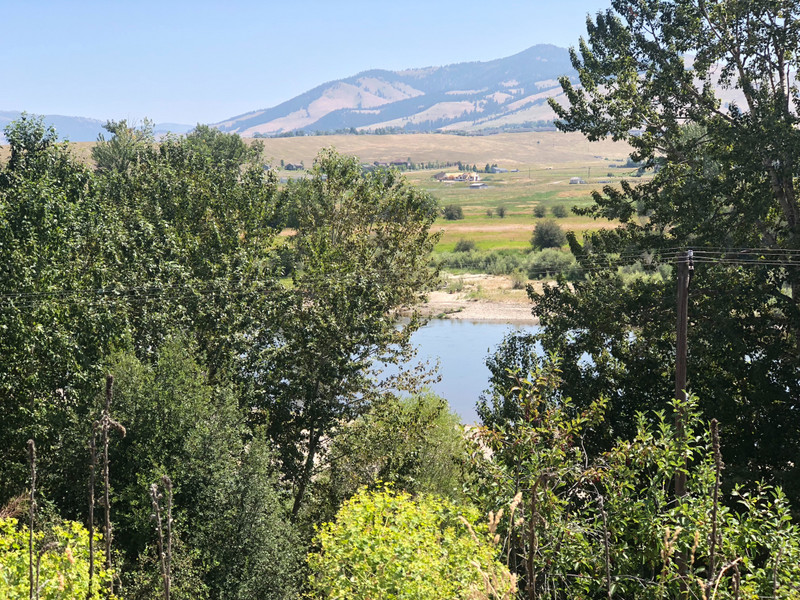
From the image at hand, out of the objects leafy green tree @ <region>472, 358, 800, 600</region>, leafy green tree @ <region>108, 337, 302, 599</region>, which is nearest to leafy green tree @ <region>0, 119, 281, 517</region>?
leafy green tree @ <region>108, 337, 302, 599</region>

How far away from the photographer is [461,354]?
161ft

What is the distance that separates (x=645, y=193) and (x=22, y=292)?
16365 millimetres

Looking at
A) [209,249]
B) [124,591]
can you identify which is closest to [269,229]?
[209,249]

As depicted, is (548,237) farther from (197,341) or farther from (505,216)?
(197,341)

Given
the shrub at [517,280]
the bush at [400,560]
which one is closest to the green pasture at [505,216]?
the shrub at [517,280]

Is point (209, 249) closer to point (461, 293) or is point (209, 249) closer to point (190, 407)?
point (190, 407)

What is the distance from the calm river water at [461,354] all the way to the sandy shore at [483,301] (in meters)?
0.98

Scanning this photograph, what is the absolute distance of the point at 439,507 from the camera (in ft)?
37.4

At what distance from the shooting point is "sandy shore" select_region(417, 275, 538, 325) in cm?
6034

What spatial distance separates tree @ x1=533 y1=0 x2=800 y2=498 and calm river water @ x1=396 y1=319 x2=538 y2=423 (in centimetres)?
1234

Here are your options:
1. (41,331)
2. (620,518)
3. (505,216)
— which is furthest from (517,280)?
(620,518)

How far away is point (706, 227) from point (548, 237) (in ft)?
204

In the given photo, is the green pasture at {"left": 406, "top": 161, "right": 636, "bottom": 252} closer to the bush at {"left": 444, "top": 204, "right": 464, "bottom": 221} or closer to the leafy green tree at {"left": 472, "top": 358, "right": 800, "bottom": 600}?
the bush at {"left": 444, "top": 204, "right": 464, "bottom": 221}

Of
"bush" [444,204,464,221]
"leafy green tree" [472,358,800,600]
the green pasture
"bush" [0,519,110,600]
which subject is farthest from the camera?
"bush" [444,204,464,221]
